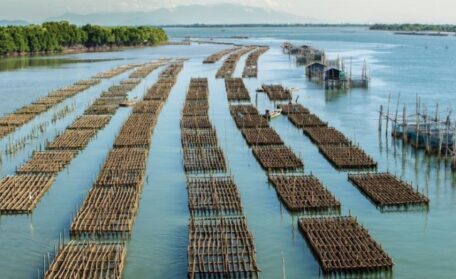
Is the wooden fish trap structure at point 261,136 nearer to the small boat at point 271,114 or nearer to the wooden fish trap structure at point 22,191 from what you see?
the small boat at point 271,114

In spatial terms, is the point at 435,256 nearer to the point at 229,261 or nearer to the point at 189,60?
the point at 229,261

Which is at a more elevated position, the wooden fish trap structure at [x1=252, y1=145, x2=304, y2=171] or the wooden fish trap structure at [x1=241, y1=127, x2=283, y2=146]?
the wooden fish trap structure at [x1=241, y1=127, x2=283, y2=146]

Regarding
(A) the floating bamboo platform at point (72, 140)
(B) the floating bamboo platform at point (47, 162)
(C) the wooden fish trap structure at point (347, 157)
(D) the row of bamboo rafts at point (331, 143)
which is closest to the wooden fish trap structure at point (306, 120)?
(D) the row of bamboo rafts at point (331, 143)

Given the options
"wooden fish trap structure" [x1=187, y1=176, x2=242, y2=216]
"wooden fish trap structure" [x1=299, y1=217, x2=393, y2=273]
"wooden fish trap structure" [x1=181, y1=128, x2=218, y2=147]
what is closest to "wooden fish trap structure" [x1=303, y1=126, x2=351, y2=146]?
"wooden fish trap structure" [x1=181, y1=128, x2=218, y2=147]

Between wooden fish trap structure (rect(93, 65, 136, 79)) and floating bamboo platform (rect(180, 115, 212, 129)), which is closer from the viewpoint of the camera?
floating bamboo platform (rect(180, 115, 212, 129))

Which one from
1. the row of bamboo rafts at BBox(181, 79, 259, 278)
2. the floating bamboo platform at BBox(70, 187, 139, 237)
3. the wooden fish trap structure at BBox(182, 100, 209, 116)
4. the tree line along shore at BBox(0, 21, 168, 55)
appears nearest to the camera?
the row of bamboo rafts at BBox(181, 79, 259, 278)

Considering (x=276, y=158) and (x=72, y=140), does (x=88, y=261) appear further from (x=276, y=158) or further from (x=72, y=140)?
(x=72, y=140)

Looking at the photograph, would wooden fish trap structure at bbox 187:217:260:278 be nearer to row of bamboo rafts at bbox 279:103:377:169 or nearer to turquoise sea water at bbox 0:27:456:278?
turquoise sea water at bbox 0:27:456:278
